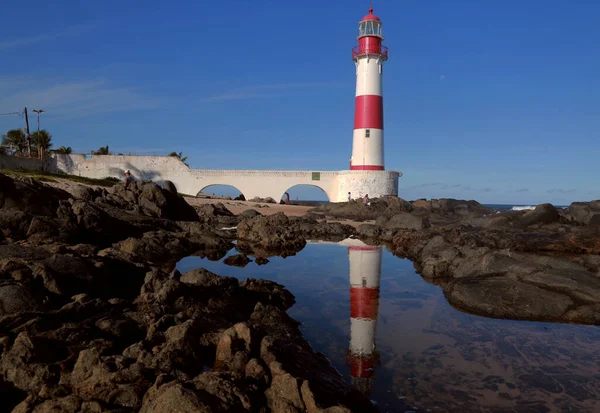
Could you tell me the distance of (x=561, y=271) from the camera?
1173cm

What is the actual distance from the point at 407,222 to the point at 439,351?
1862 cm

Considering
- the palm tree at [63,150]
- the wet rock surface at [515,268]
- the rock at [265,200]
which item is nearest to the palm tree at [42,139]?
the palm tree at [63,150]

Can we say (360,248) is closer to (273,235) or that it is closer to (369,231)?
(273,235)

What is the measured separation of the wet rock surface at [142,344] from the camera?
473 centimetres

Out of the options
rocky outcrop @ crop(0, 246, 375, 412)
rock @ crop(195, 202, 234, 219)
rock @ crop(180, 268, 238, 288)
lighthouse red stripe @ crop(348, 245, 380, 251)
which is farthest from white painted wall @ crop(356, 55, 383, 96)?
rocky outcrop @ crop(0, 246, 375, 412)

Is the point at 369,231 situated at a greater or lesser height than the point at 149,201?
lesser

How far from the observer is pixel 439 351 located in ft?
26.6

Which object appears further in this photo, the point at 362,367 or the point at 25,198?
the point at 25,198

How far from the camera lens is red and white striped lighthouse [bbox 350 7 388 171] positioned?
37875 mm

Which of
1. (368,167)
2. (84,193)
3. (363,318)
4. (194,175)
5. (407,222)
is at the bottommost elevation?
(363,318)

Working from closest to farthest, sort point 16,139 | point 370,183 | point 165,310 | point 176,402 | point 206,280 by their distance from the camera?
point 176,402 < point 165,310 < point 206,280 < point 370,183 < point 16,139

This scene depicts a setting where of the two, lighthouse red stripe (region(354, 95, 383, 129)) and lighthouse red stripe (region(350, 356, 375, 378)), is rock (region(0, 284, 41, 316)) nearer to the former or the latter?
lighthouse red stripe (region(350, 356, 375, 378))

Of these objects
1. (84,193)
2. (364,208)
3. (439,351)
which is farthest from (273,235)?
(364,208)

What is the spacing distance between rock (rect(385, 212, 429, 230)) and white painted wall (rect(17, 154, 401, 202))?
13.1 m
